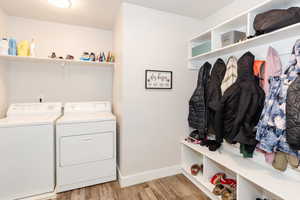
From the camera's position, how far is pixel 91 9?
2082 millimetres

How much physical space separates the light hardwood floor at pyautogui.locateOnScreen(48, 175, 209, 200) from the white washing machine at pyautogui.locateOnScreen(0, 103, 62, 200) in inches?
12.8

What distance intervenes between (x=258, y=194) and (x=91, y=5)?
294cm

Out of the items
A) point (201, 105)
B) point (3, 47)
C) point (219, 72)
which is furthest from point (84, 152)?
point (219, 72)

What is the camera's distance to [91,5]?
198 cm

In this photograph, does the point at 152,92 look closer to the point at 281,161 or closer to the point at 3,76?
the point at 281,161

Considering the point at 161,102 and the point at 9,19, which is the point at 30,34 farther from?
the point at 161,102

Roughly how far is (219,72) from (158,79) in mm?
795

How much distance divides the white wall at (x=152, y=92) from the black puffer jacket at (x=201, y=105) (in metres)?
0.24

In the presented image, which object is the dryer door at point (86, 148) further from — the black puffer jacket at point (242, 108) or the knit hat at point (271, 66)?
the knit hat at point (271, 66)

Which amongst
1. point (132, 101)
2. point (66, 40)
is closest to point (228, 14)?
point (132, 101)

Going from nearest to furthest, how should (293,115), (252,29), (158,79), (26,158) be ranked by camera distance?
1. (293,115)
2. (252,29)
3. (26,158)
4. (158,79)

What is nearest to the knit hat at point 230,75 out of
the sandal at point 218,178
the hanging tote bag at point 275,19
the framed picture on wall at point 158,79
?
the hanging tote bag at point 275,19

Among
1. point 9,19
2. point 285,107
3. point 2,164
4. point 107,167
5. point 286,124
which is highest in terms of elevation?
point 9,19

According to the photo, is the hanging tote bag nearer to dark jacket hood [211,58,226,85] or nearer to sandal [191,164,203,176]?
dark jacket hood [211,58,226,85]
